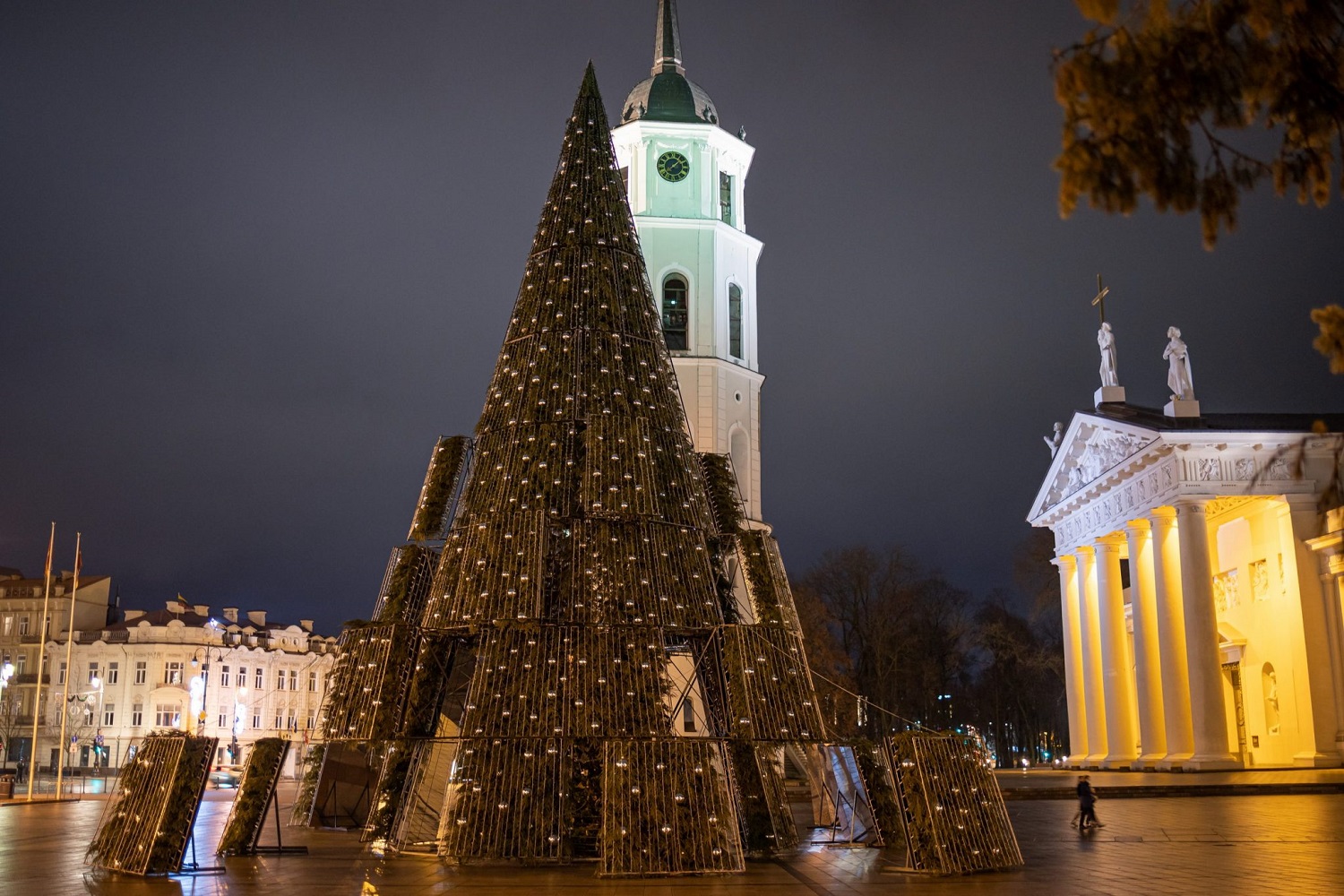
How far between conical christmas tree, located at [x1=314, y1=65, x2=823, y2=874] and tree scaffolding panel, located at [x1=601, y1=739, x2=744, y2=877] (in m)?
Answer: 0.02

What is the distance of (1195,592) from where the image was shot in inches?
1332

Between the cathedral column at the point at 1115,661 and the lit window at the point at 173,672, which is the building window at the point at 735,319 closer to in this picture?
the cathedral column at the point at 1115,661

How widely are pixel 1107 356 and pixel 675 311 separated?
16259 mm

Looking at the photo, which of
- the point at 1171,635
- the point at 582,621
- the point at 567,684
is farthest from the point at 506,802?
the point at 1171,635

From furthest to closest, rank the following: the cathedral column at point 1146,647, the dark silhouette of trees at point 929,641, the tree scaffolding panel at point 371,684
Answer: the dark silhouette of trees at point 929,641, the cathedral column at point 1146,647, the tree scaffolding panel at point 371,684

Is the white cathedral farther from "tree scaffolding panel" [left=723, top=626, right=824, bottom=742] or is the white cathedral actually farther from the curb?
"tree scaffolding panel" [left=723, top=626, right=824, bottom=742]

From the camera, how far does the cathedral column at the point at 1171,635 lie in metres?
35.1

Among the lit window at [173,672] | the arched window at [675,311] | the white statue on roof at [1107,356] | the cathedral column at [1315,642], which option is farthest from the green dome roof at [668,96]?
the lit window at [173,672]

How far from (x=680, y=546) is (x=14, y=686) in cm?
8169

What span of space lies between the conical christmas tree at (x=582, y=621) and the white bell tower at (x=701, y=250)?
29499mm

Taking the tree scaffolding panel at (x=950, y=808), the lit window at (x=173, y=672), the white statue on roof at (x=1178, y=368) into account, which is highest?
the white statue on roof at (x=1178, y=368)

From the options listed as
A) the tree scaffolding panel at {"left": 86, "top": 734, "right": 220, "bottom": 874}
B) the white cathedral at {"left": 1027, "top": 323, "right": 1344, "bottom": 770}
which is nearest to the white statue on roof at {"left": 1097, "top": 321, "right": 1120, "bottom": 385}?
the white cathedral at {"left": 1027, "top": 323, "right": 1344, "bottom": 770}

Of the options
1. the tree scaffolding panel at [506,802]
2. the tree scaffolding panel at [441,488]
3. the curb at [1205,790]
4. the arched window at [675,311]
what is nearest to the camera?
the tree scaffolding panel at [506,802]

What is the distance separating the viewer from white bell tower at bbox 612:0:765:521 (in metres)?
46.3
